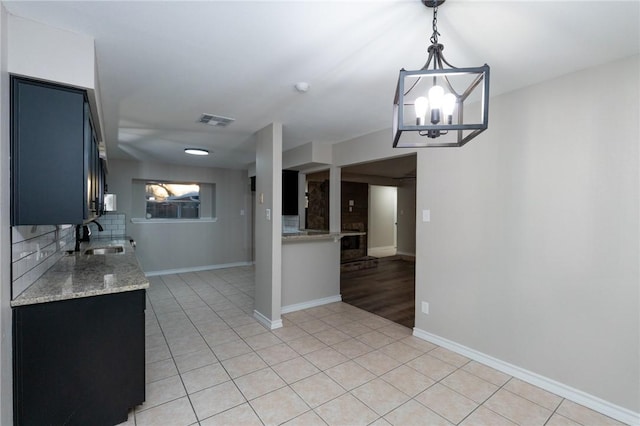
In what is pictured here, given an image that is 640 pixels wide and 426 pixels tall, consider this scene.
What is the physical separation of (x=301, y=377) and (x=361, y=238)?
574 cm

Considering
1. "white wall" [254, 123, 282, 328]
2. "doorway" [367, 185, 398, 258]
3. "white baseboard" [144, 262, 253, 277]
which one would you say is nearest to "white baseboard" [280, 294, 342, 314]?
"white wall" [254, 123, 282, 328]

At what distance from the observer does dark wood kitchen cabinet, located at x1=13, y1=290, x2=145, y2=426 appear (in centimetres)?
159

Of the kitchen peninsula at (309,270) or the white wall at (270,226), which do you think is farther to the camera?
the kitchen peninsula at (309,270)

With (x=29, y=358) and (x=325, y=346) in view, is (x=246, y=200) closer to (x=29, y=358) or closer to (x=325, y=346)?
(x=325, y=346)

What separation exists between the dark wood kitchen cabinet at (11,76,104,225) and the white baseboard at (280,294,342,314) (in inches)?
107

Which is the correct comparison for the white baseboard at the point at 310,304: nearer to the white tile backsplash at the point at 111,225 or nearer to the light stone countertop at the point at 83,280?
the light stone countertop at the point at 83,280

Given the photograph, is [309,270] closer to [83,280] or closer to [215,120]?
[215,120]

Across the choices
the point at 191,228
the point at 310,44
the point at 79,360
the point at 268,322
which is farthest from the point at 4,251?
the point at 191,228

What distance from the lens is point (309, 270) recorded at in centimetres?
412

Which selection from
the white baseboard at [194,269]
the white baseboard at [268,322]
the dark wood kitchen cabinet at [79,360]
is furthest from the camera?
the white baseboard at [194,269]

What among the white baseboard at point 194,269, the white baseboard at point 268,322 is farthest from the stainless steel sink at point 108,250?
the white baseboard at point 194,269

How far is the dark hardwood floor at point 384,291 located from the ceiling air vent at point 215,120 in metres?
3.00

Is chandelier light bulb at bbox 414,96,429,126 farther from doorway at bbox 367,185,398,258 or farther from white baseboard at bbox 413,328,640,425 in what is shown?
doorway at bbox 367,185,398,258

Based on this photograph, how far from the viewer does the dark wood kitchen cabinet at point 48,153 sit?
1.53 m
